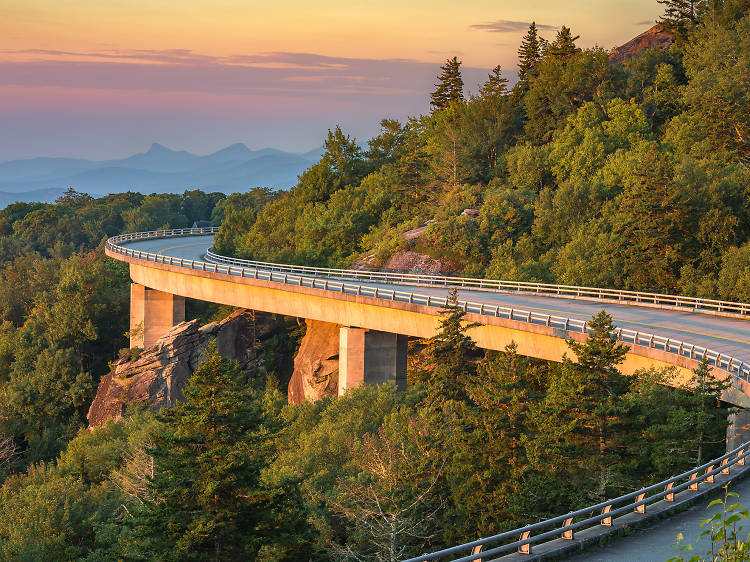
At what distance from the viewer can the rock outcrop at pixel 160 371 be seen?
58812mm

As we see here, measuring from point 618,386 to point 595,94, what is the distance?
58998 mm

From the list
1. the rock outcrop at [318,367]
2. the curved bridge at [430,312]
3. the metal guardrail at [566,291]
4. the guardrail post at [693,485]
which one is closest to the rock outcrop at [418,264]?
the metal guardrail at [566,291]

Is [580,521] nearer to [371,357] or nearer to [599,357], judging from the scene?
[599,357]

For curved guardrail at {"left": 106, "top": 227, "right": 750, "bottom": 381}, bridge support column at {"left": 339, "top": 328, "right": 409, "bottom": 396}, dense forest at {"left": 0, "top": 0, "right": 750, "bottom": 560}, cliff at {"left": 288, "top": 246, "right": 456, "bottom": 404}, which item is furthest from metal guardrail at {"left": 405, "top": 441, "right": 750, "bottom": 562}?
cliff at {"left": 288, "top": 246, "right": 456, "bottom": 404}

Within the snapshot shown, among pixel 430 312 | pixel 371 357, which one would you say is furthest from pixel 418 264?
pixel 430 312

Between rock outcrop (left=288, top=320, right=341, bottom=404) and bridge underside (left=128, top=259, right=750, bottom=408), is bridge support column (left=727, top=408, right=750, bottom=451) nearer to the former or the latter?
bridge underside (left=128, top=259, right=750, bottom=408)

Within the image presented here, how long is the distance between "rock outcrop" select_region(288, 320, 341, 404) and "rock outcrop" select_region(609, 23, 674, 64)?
291ft

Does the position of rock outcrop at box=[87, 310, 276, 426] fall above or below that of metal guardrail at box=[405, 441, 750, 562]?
below

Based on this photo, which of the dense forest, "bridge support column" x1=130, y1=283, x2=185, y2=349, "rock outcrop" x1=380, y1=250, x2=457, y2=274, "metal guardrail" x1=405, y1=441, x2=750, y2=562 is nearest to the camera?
"metal guardrail" x1=405, y1=441, x2=750, y2=562

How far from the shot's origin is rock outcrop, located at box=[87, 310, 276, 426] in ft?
193

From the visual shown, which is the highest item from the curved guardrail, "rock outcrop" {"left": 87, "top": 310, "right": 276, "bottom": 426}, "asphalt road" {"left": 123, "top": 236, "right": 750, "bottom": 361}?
the curved guardrail

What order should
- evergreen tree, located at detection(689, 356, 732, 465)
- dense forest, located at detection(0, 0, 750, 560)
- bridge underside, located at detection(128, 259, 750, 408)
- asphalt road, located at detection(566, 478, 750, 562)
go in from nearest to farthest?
asphalt road, located at detection(566, 478, 750, 562), dense forest, located at detection(0, 0, 750, 560), evergreen tree, located at detection(689, 356, 732, 465), bridge underside, located at detection(128, 259, 750, 408)

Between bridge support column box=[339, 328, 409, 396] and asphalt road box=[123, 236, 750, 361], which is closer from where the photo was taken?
asphalt road box=[123, 236, 750, 361]

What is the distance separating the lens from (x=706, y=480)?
18.5m
